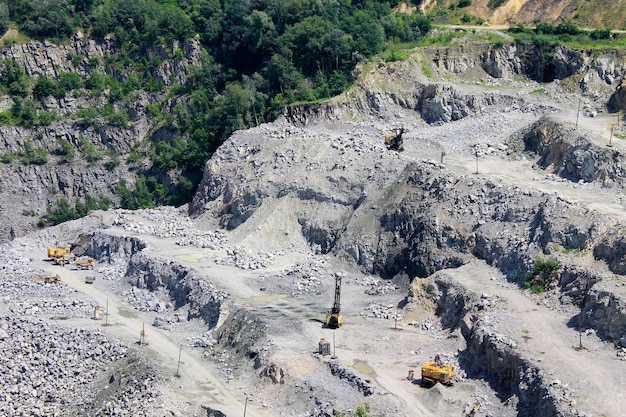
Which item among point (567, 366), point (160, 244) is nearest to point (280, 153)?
point (160, 244)

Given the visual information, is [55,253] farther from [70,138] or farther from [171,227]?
[70,138]

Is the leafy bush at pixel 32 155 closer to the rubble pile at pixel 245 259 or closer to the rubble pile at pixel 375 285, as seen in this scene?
the rubble pile at pixel 245 259

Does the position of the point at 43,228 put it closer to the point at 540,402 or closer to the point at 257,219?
the point at 257,219

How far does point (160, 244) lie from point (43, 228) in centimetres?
1908

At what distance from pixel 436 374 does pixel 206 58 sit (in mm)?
52345

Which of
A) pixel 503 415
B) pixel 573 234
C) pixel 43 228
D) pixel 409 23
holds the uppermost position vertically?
pixel 409 23

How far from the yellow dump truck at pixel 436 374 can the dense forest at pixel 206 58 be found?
1324 inches

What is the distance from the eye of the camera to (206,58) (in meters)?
94.7

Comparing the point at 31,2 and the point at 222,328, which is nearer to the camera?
the point at 222,328

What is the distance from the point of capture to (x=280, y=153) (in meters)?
73.4

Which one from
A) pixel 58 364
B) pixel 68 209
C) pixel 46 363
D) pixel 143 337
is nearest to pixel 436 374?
pixel 143 337

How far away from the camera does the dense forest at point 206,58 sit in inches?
3182

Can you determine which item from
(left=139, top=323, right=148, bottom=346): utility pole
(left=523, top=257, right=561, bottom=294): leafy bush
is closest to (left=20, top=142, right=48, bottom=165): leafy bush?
(left=139, top=323, right=148, bottom=346): utility pole

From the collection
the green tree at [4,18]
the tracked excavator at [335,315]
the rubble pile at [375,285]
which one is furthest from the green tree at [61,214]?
the tracked excavator at [335,315]
